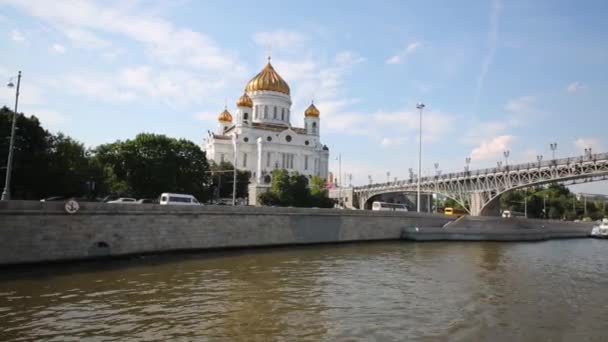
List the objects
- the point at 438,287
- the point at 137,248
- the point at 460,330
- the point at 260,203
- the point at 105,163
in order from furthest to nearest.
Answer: the point at 260,203 < the point at 105,163 < the point at 137,248 < the point at 438,287 < the point at 460,330

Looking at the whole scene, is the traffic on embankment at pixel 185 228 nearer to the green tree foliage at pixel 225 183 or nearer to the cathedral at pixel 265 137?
the green tree foliage at pixel 225 183

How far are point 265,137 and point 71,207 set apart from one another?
57.6 meters

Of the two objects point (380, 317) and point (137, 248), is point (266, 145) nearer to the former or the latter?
point (137, 248)

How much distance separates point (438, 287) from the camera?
16.3 metres

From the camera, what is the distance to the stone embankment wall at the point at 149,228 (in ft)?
61.0

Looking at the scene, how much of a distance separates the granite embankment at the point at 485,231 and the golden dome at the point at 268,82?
45191 mm

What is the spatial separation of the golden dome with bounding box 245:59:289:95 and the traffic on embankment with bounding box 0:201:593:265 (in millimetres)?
44277

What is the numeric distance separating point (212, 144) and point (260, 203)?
2778cm

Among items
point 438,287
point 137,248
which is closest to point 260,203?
point 137,248

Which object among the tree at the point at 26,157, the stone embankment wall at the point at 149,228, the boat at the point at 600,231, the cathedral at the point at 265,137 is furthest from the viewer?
the cathedral at the point at 265,137

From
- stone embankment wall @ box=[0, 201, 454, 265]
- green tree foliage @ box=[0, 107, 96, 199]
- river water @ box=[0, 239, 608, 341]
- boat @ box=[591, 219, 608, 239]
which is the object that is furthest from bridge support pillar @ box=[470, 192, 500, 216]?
green tree foliage @ box=[0, 107, 96, 199]

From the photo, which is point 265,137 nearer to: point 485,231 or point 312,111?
point 312,111

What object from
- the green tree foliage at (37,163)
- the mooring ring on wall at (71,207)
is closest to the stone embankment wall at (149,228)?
the mooring ring on wall at (71,207)

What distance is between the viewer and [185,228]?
81.1 ft
